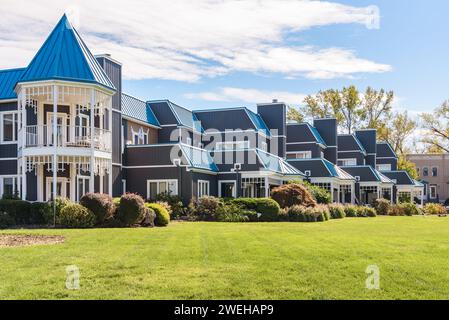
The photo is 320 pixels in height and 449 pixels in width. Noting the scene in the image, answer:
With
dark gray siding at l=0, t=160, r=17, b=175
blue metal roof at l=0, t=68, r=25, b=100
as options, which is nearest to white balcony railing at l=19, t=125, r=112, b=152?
dark gray siding at l=0, t=160, r=17, b=175

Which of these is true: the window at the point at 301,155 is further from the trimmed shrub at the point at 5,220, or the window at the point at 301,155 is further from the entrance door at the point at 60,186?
the trimmed shrub at the point at 5,220

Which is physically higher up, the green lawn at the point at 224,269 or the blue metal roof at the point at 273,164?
the blue metal roof at the point at 273,164

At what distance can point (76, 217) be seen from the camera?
19891mm

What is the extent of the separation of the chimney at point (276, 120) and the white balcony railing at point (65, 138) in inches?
883

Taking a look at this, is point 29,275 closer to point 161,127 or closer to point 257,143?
point 161,127

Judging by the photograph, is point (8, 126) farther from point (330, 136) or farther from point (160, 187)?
point (330, 136)

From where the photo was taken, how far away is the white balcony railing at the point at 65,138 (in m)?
24.8

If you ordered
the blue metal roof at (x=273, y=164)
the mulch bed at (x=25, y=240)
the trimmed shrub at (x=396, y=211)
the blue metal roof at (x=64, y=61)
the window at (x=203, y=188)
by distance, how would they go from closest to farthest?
the mulch bed at (x=25, y=240) → the blue metal roof at (x=64, y=61) → the window at (x=203, y=188) → the blue metal roof at (x=273, y=164) → the trimmed shrub at (x=396, y=211)

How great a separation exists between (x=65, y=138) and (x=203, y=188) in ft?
31.8

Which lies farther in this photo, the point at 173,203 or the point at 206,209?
the point at 173,203

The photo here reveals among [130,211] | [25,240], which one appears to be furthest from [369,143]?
[25,240]

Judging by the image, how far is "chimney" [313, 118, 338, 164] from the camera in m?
55.0

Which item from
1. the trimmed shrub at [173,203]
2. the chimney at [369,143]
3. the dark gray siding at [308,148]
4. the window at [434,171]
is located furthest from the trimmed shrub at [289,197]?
the window at [434,171]

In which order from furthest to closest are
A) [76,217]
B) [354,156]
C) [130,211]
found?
[354,156] → [130,211] → [76,217]
